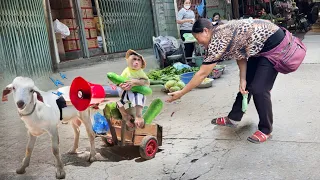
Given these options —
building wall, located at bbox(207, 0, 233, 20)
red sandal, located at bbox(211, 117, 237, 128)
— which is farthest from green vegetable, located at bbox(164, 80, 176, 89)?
building wall, located at bbox(207, 0, 233, 20)

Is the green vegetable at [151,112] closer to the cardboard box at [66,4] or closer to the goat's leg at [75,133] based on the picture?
the goat's leg at [75,133]

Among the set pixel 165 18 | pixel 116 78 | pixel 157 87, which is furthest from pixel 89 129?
pixel 165 18

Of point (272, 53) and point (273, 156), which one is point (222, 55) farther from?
point (273, 156)

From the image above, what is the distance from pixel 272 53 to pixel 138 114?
151 centimetres

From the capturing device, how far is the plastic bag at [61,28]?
8.06m

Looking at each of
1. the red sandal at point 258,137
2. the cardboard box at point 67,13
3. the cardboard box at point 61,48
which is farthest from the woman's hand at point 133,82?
the cardboard box at point 67,13

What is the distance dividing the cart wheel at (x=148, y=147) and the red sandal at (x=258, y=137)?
1036 millimetres

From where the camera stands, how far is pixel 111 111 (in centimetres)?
357

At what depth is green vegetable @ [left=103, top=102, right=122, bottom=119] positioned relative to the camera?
356 centimetres

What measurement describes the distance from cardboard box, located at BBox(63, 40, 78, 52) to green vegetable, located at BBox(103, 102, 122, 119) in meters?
5.59

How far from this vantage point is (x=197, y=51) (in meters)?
9.23

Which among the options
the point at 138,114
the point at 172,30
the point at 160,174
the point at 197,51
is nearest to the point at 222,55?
the point at 138,114

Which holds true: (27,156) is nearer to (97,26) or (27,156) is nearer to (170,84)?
(170,84)

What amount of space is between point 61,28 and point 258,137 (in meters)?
5.87
